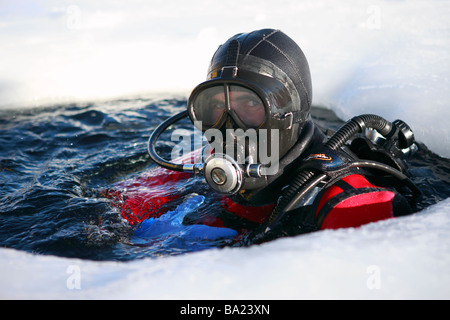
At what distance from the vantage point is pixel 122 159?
3.53 meters

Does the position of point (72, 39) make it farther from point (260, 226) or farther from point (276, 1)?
point (260, 226)

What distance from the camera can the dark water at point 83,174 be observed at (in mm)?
2139

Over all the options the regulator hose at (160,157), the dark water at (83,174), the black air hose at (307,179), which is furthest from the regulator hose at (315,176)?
the regulator hose at (160,157)

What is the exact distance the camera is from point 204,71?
5.47 metres

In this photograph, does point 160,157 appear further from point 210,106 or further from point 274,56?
point 274,56

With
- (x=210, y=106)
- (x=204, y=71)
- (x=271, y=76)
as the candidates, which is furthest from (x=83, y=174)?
(x=204, y=71)

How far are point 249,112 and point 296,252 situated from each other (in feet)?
2.44

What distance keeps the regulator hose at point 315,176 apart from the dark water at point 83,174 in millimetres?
451

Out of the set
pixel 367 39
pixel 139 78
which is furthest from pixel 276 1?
Result: pixel 139 78

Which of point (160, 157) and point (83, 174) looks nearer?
point (160, 157)

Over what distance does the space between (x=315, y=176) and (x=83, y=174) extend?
206 centimetres

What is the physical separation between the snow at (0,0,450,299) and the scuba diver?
8.5 inches

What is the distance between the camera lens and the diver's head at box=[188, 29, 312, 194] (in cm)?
190

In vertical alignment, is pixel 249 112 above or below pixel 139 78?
above
